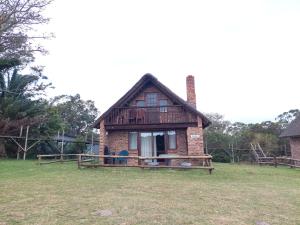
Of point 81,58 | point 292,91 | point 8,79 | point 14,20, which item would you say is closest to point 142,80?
point 81,58

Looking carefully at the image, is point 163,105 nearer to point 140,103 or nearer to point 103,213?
point 140,103

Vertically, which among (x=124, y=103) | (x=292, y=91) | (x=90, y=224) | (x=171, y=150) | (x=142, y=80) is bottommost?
(x=90, y=224)

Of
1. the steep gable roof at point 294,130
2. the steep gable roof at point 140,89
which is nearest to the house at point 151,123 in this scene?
the steep gable roof at point 140,89

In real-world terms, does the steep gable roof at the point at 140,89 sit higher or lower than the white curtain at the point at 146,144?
higher

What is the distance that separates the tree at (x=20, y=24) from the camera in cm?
1338

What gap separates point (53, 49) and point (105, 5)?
603cm

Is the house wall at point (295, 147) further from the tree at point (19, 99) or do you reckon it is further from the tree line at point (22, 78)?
the tree at point (19, 99)

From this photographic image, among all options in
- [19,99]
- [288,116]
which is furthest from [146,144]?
[288,116]

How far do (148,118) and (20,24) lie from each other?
8863 mm

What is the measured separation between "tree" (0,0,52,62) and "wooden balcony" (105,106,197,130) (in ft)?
20.7

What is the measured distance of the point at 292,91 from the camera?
2736 cm

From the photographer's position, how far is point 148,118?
1495cm

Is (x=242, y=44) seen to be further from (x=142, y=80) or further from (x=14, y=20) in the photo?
(x=14, y=20)

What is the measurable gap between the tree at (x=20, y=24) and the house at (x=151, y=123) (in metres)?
6.30
